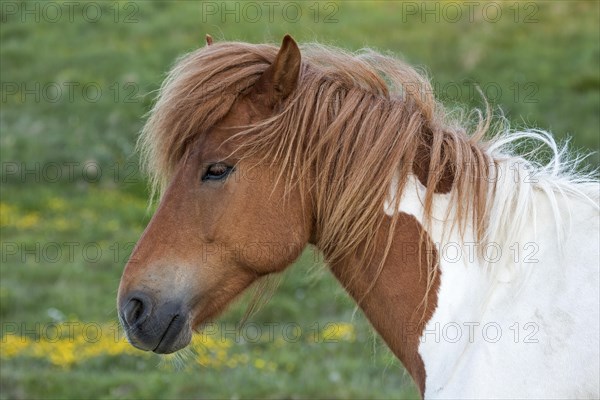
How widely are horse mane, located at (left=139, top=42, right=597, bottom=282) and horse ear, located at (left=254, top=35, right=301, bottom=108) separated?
36 mm

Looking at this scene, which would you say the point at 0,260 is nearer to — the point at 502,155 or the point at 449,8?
the point at 502,155

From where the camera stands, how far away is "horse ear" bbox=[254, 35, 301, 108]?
2736 millimetres

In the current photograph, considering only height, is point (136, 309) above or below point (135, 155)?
above

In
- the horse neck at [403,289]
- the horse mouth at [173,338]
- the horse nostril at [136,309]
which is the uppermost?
the horse neck at [403,289]

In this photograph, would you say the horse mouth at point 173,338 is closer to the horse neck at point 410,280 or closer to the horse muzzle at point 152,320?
the horse muzzle at point 152,320

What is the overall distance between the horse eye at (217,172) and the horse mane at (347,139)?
8 cm

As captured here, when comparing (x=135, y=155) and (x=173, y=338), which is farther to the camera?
(x=135, y=155)

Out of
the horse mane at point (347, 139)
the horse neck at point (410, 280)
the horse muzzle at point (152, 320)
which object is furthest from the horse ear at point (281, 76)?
the horse muzzle at point (152, 320)

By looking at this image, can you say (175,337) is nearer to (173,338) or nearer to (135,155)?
(173,338)

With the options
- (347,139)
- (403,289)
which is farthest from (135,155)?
(403,289)

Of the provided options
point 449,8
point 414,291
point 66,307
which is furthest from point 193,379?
point 449,8

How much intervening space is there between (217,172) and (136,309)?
1.84ft

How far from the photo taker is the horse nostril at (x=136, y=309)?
275cm

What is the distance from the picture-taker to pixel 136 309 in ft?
9.07
